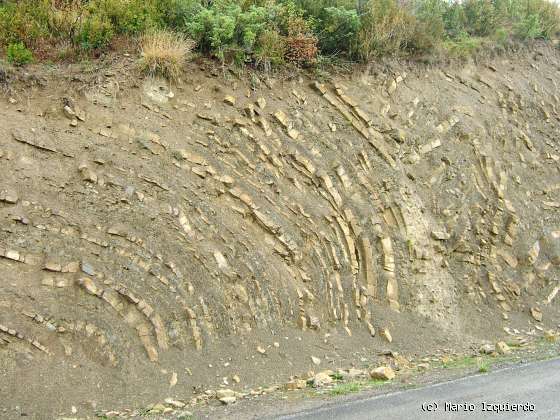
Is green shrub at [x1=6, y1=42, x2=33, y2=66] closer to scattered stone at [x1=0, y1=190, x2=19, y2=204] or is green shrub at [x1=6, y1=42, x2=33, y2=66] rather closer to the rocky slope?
the rocky slope

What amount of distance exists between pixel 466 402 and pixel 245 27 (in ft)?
23.4

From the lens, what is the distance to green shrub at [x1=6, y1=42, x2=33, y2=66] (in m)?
8.76

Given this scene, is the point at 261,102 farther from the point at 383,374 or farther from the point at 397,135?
the point at 383,374

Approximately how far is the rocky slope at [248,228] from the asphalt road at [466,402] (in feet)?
5.34

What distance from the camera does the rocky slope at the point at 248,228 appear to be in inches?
273

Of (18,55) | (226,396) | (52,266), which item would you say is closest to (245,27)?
(18,55)

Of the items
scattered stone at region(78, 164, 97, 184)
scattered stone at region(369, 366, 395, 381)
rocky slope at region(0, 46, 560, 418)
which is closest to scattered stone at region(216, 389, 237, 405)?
rocky slope at region(0, 46, 560, 418)

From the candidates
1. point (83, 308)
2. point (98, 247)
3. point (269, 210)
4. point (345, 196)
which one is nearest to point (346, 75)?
point (345, 196)

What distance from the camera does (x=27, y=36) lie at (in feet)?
30.7

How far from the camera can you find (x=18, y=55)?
879 cm

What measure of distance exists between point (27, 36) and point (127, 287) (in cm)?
473

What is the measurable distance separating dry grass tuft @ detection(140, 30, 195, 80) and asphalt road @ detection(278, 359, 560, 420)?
581cm

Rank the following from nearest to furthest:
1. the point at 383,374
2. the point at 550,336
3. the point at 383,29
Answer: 1. the point at 383,374
2. the point at 550,336
3. the point at 383,29

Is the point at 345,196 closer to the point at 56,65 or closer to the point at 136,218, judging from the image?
the point at 136,218
